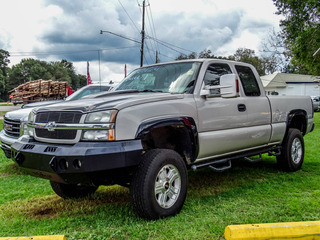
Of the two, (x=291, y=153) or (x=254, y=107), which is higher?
(x=254, y=107)

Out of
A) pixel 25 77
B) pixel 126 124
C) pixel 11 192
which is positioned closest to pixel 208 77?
pixel 126 124

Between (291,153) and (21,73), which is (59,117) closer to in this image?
(291,153)

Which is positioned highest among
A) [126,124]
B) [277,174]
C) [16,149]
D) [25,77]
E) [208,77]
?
[25,77]

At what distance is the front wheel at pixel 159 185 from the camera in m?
3.36

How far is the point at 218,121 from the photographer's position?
4.36 metres

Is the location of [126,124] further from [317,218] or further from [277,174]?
[277,174]

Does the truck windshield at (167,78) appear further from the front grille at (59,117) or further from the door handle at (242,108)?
the front grille at (59,117)

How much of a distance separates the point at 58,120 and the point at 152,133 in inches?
42.8

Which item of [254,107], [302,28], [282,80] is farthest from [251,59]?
[254,107]

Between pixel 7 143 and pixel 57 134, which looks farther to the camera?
pixel 7 143

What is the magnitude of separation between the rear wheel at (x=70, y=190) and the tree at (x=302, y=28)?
1700 cm

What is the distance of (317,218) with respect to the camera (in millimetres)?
3625

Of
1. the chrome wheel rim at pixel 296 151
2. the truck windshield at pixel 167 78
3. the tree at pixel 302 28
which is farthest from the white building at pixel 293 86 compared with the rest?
the truck windshield at pixel 167 78

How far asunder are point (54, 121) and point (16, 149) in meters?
0.56
